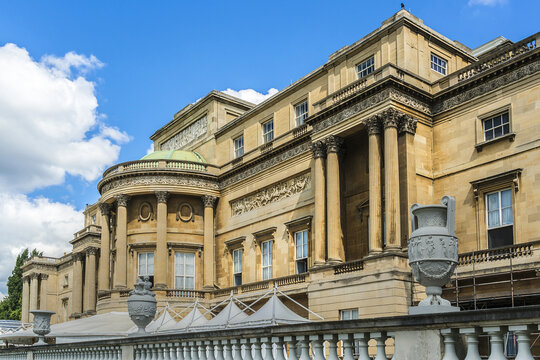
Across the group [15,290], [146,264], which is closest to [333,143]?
[146,264]

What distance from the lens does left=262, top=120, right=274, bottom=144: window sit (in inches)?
1456

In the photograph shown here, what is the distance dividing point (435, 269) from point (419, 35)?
72.8 ft

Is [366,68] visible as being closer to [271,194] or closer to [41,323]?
[271,194]

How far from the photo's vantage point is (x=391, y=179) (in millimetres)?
25453

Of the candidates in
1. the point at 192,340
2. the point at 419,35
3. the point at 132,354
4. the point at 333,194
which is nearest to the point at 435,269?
the point at 192,340

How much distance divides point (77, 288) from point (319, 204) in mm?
31408

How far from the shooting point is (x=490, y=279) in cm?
2266

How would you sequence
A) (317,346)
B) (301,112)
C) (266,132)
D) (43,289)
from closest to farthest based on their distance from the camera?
(317,346)
(301,112)
(266,132)
(43,289)

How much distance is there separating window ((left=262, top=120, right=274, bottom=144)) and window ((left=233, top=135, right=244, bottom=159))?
229 centimetres

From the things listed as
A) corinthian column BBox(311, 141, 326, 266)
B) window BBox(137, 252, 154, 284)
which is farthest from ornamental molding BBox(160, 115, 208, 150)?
corinthian column BBox(311, 141, 326, 266)

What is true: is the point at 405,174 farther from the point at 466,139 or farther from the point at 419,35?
the point at 419,35

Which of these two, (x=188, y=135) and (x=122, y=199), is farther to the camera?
(x=188, y=135)

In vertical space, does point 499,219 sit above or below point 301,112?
below

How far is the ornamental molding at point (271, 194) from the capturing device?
3294cm
